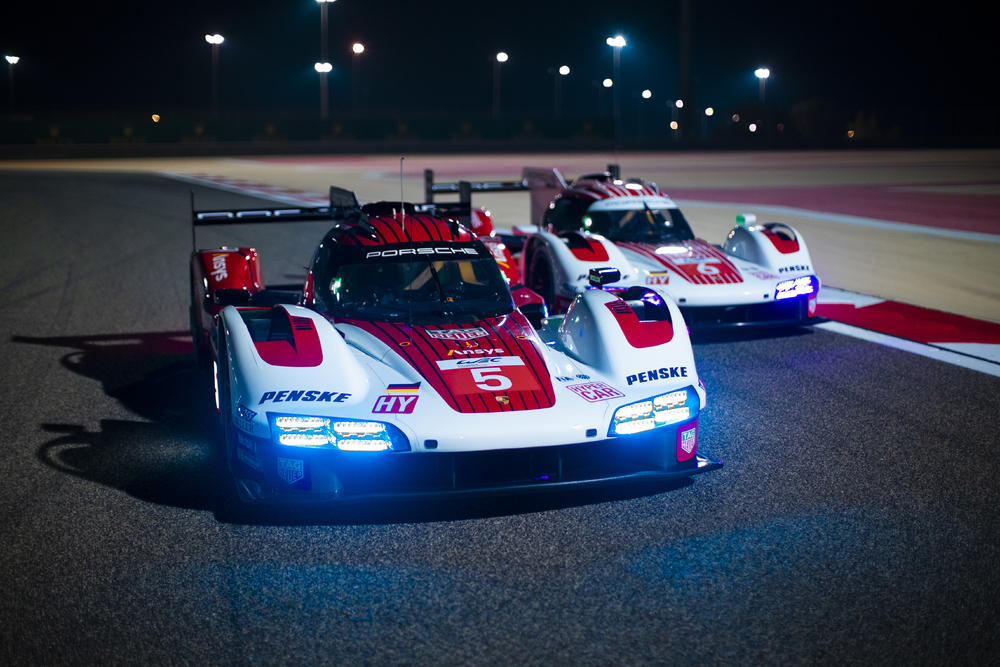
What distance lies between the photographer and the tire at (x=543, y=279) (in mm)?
9289

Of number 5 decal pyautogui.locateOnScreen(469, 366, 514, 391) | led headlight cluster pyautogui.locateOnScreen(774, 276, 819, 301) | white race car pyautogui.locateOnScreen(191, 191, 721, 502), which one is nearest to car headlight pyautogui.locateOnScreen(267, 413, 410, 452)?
white race car pyautogui.locateOnScreen(191, 191, 721, 502)

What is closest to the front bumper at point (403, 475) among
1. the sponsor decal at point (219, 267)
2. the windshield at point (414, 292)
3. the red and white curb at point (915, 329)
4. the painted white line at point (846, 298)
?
the windshield at point (414, 292)

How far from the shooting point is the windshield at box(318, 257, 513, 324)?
5879 mm

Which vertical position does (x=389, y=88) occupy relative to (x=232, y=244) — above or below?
above

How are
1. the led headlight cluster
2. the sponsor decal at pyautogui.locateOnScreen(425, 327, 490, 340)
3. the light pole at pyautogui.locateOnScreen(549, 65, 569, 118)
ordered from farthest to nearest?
the light pole at pyautogui.locateOnScreen(549, 65, 569, 118)
the led headlight cluster
the sponsor decal at pyautogui.locateOnScreen(425, 327, 490, 340)

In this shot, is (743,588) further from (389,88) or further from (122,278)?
(389,88)

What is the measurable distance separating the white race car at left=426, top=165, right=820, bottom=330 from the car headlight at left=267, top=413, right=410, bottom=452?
3.86m

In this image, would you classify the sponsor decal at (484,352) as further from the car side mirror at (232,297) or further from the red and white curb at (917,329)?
the red and white curb at (917,329)

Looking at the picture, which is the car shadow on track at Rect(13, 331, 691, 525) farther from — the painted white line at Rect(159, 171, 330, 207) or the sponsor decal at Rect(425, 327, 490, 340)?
the painted white line at Rect(159, 171, 330, 207)

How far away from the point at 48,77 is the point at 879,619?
8702 cm

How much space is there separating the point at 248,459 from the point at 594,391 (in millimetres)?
1715

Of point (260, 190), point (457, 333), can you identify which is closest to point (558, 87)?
point (260, 190)

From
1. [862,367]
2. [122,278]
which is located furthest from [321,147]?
[862,367]

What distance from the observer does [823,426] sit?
6.16 meters
